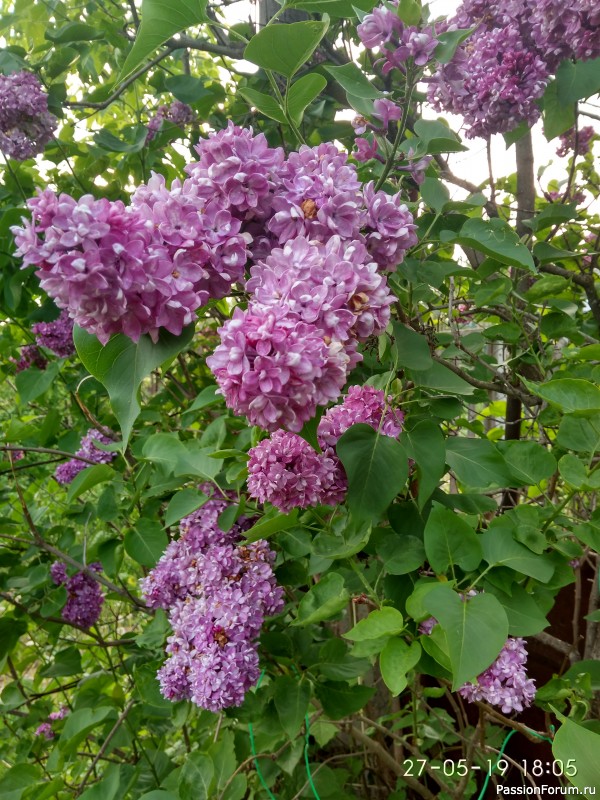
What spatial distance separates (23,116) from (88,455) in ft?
2.18

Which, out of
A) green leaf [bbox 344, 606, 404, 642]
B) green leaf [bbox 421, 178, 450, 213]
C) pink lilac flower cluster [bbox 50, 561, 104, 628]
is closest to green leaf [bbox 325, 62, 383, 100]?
green leaf [bbox 421, 178, 450, 213]

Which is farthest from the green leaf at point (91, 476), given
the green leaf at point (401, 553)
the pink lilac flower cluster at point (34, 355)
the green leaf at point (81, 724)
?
the pink lilac flower cluster at point (34, 355)

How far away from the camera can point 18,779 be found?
40.5 inches

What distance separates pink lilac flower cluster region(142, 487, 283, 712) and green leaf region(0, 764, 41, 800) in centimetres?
45

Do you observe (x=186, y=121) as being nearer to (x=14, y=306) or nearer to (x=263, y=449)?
(x=14, y=306)

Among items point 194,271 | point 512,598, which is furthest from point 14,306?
point 512,598

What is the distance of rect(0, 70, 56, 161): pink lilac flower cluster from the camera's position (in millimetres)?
1132

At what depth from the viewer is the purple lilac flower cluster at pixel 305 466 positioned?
1.98 ft

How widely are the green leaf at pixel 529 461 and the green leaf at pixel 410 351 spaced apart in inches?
6.1

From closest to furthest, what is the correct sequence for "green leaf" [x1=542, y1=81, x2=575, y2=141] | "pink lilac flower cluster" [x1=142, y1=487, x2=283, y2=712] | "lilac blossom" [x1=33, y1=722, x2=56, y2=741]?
1. "pink lilac flower cluster" [x1=142, y1=487, x2=283, y2=712]
2. "green leaf" [x1=542, y1=81, x2=575, y2=141]
3. "lilac blossom" [x1=33, y1=722, x2=56, y2=741]

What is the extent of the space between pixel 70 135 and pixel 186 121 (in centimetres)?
31

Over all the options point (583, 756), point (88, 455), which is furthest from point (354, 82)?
point (88, 455)

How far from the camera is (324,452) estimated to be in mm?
629

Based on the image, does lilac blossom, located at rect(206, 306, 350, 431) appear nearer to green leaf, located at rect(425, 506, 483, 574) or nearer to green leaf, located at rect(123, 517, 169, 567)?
green leaf, located at rect(425, 506, 483, 574)
